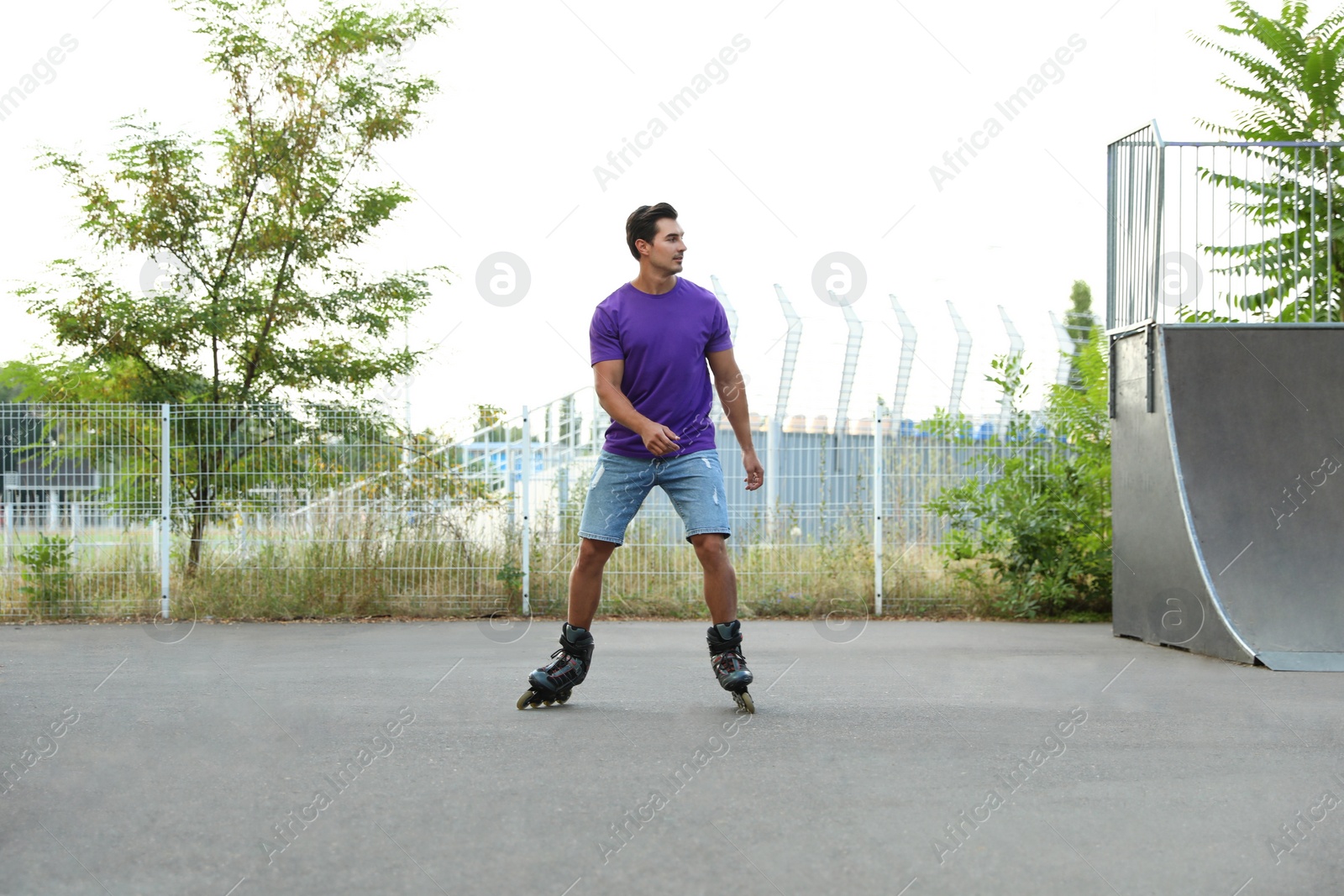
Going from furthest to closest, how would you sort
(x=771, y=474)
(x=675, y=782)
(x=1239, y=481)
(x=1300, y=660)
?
1. (x=771, y=474)
2. (x=1239, y=481)
3. (x=1300, y=660)
4. (x=675, y=782)

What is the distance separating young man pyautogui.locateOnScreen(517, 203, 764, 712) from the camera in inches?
184

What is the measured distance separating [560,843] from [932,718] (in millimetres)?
2072

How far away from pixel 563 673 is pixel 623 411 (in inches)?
40.0

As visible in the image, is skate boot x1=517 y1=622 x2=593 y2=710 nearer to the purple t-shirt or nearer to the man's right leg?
the man's right leg

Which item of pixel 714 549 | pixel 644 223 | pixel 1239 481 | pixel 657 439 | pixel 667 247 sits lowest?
pixel 714 549

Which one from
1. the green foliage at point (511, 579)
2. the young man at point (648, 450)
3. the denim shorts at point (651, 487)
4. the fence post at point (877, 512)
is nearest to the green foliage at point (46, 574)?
the green foliage at point (511, 579)

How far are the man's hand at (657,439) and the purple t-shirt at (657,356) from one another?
6.8 inches

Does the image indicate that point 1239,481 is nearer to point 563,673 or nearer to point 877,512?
point 877,512

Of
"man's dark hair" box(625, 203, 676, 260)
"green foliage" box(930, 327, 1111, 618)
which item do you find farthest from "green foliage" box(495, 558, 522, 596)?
"man's dark hair" box(625, 203, 676, 260)

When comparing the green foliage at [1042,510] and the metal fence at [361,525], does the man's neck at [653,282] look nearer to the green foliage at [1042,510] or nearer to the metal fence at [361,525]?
the metal fence at [361,525]

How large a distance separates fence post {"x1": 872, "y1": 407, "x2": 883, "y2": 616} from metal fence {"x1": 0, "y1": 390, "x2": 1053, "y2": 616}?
2 cm

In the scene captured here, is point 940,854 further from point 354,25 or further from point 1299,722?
point 354,25

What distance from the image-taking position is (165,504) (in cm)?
933

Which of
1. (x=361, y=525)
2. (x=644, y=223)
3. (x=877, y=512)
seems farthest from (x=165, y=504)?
(x=644, y=223)
